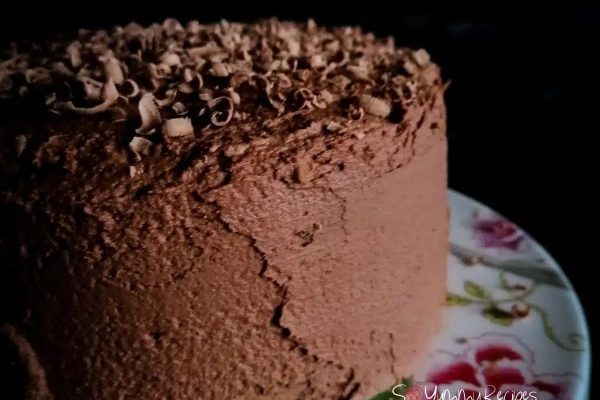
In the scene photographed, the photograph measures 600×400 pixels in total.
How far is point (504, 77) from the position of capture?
2.50 meters

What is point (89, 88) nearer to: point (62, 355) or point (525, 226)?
point (62, 355)

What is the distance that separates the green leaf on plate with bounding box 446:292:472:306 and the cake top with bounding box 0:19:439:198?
14.3 inches

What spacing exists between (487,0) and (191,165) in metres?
2.19

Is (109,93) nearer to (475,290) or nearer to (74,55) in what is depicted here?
(74,55)

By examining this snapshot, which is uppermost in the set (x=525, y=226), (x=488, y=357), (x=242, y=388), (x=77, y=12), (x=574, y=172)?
(x=77, y=12)

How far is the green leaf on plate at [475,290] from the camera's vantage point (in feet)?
3.73

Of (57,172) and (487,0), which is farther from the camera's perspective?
(487,0)

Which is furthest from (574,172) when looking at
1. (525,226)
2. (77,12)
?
(77,12)

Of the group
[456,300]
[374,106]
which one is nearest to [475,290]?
[456,300]

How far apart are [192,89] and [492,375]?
0.57m

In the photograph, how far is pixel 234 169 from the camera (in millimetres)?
768

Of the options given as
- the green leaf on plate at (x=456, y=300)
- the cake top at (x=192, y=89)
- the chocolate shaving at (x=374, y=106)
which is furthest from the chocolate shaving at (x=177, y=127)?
the green leaf on plate at (x=456, y=300)

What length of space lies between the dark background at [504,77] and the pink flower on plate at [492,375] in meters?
0.77

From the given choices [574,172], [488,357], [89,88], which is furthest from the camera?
[574,172]
